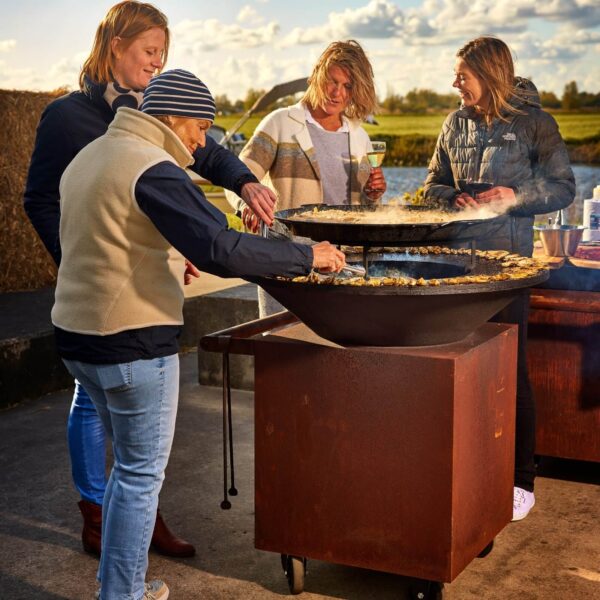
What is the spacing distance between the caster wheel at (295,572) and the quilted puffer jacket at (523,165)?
1.58 meters

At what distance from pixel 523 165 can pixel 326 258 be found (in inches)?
63.7

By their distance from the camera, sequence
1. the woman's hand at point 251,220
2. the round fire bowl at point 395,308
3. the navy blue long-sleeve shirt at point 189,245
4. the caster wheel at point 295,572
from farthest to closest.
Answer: the woman's hand at point 251,220 < the caster wheel at point 295,572 < the round fire bowl at point 395,308 < the navy blue long-sleeve shirt at point 189,245

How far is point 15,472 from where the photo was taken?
4.68 meters

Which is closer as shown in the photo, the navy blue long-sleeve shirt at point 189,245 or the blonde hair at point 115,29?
the navy blue long-sleeve shirt at point 189,245

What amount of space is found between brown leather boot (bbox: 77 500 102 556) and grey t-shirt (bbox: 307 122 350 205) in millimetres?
1697

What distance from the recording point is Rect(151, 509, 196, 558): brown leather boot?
3.72 meters

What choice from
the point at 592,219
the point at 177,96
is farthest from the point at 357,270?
the point at 592,219

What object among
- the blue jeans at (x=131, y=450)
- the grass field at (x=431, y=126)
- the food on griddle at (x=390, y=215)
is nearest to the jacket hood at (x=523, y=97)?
the food on griddle at (x=390, y=215)

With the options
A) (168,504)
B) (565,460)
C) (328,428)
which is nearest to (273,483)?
(328,428)

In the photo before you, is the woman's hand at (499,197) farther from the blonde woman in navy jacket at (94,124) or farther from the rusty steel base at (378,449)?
the blonde woman in navy jacket at (94,124)

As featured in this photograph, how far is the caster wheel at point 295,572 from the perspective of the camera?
11.1 feet

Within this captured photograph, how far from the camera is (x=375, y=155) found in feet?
14.5

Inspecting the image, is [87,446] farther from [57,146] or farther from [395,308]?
[395,308]

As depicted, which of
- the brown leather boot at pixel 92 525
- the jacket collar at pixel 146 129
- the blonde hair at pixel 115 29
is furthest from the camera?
the brown leather boot at pixel 92 525
